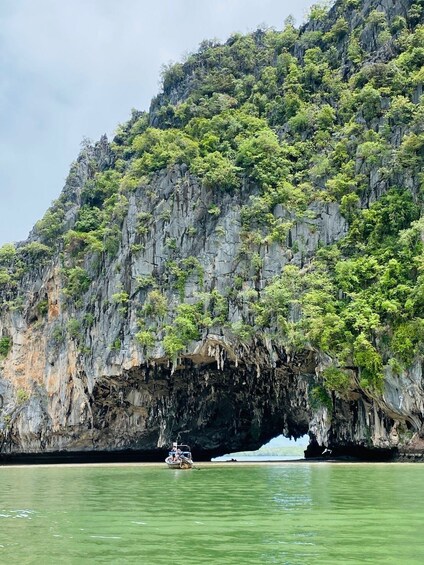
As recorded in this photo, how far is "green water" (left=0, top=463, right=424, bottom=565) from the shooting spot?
6.17 m

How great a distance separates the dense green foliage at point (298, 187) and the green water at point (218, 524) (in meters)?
11.2

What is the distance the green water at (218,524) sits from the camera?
6172 mm

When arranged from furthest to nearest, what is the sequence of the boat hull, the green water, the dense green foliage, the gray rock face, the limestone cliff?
the gray rock face
the limestone cliff
the dense green foliage
the boat hull
the green water

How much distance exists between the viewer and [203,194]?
29875 millimetres

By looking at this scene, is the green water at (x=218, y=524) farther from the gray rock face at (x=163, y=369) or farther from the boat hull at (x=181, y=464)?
the gray rock face at (x=163, y=369)

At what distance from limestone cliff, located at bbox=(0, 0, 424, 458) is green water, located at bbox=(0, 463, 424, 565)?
1143cm

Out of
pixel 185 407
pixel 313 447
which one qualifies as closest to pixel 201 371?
pixel 185 407

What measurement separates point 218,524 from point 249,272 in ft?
65.3

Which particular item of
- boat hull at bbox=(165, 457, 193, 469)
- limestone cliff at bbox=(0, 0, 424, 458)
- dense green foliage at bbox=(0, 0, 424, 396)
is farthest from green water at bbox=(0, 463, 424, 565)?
limestone cliff at bbox=(0, 0, 424, 458)

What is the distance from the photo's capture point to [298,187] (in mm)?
29156

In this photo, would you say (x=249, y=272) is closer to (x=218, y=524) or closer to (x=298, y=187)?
(x=298, y=187)

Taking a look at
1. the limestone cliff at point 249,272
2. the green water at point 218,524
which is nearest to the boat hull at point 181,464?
the limestone cliff at point 249,272

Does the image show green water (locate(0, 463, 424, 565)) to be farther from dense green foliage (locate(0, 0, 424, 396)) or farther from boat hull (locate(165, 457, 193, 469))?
dense green foliage (locate(0, 0, 424, 396))

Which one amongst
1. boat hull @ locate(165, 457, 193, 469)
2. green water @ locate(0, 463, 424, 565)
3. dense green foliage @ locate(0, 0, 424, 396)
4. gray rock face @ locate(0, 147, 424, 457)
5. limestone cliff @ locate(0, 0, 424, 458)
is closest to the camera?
green water @ locate(0, 463, 424, 565)
